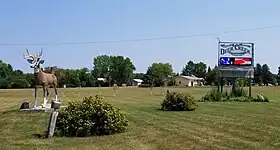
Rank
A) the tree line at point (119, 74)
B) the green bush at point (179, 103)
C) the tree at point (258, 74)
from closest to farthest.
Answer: the green bush at point (179, 103) → the tree line at point (119, 74) → the tree at point (258, 74)

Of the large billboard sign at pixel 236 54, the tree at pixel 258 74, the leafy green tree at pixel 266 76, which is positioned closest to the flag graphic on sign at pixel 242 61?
the large billboard sign at pixel 236 54

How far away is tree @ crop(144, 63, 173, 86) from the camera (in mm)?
145900

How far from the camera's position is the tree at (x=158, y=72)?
145900 millimetres

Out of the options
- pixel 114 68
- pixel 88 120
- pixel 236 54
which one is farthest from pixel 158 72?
pixel 88 120

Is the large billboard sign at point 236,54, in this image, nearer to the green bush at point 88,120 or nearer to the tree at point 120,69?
the green bush at point 88,120

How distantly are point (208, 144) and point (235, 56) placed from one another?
3865 centimetres

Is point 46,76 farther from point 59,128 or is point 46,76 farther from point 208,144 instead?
point 208,144

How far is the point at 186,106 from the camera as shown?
28.7 meters

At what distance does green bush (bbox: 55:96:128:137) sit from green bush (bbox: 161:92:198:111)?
13.4m

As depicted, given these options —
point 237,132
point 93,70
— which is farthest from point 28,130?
point 93,70

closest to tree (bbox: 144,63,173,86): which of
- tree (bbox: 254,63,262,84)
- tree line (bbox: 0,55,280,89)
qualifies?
Answer: tree line (bbox: 0,55,280,89)

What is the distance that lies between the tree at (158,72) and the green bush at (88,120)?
126654mm

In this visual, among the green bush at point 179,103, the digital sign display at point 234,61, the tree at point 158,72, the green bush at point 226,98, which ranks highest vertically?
the tree at point 158,72

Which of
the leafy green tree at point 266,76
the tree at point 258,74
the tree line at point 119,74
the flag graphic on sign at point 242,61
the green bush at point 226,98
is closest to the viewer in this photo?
the green bush at point 226,98
